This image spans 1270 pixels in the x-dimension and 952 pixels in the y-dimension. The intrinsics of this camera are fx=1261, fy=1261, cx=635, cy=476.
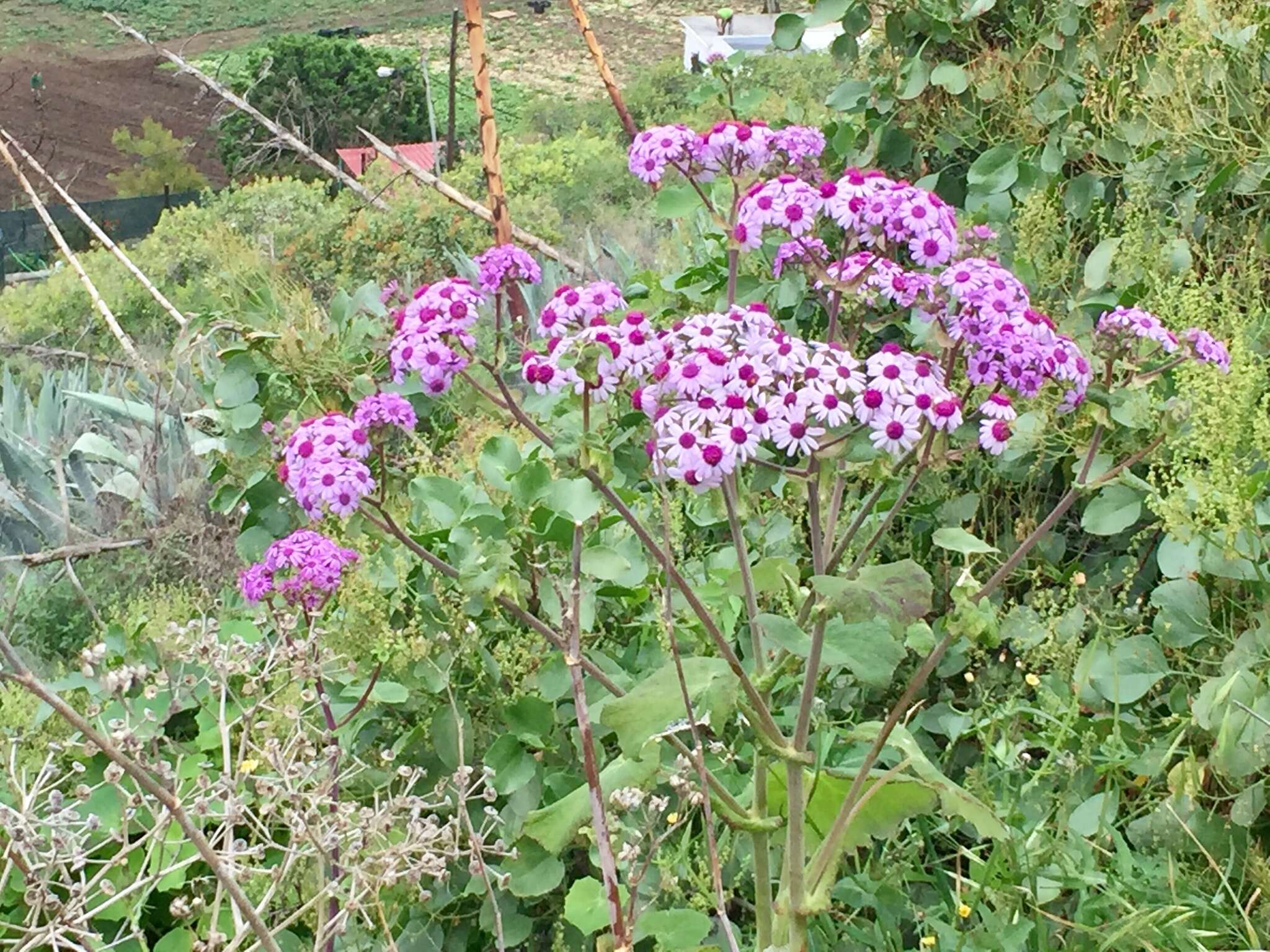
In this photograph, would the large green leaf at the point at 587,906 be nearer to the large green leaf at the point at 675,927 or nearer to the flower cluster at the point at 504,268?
the large green leaf at the point at 675,927

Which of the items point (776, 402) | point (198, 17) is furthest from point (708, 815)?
point (198, 17)

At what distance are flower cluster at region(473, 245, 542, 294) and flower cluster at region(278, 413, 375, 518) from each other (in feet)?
0.87

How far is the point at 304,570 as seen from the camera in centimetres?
142

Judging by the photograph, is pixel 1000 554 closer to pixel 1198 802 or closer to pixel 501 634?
pixel 1198 802

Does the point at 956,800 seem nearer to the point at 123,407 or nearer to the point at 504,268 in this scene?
the point at 504,268

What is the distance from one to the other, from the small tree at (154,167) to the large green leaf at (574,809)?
58.4ft

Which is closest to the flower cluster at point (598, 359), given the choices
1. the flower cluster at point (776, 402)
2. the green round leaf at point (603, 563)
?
the flower cluster at point (776, 402)

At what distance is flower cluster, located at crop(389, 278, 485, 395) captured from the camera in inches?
48.4

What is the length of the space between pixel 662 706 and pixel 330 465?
398 millimetres

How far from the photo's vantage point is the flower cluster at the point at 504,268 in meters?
1.45

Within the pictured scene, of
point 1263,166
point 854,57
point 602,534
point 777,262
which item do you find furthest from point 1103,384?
point 854,57

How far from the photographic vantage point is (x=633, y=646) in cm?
196

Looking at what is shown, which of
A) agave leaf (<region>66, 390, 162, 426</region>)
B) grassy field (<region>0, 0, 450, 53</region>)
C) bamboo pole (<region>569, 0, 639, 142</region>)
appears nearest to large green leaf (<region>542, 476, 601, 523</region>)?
bamboo pole (<region>569, 0, 639, 142</region>)

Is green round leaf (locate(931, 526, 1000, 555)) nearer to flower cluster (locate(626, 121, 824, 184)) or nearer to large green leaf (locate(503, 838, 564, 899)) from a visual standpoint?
flower cluster (locate(626, 121, 824, 184))
